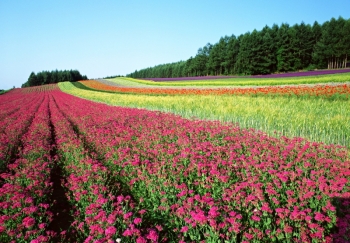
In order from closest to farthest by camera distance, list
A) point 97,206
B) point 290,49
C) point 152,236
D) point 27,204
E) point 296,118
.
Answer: point 152,236 < point 97,206 < point 27,204 < point 296,118 < point 290,49

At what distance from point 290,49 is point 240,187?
7487 cm

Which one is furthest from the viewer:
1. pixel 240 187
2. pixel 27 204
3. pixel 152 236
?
pixel 27 204

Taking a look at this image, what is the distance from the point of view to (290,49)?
6838 centimetres

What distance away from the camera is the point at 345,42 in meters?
60.3

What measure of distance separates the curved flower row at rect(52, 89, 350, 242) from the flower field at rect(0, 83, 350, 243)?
2cm

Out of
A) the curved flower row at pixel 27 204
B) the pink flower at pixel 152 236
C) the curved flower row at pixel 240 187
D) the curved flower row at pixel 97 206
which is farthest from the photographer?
the curved flower row at pixel 27 204

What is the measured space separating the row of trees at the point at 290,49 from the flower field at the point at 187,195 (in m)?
66.8

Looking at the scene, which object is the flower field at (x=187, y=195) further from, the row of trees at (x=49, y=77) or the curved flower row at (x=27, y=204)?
the row of trees at (x=49, y=77)

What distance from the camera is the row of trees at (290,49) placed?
6269 cm

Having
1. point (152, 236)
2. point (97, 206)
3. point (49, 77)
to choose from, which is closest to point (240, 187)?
point (152, 236)

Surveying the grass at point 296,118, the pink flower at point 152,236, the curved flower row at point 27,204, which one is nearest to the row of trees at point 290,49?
the grass at point 296,118

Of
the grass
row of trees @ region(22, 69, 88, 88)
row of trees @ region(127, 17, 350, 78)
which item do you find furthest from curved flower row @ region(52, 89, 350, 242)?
row of trees @ region(22, 69, 88, 88)

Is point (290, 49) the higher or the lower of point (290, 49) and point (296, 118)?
the higher

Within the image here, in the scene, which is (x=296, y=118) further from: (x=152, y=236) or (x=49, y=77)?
(x=49, y=77)
